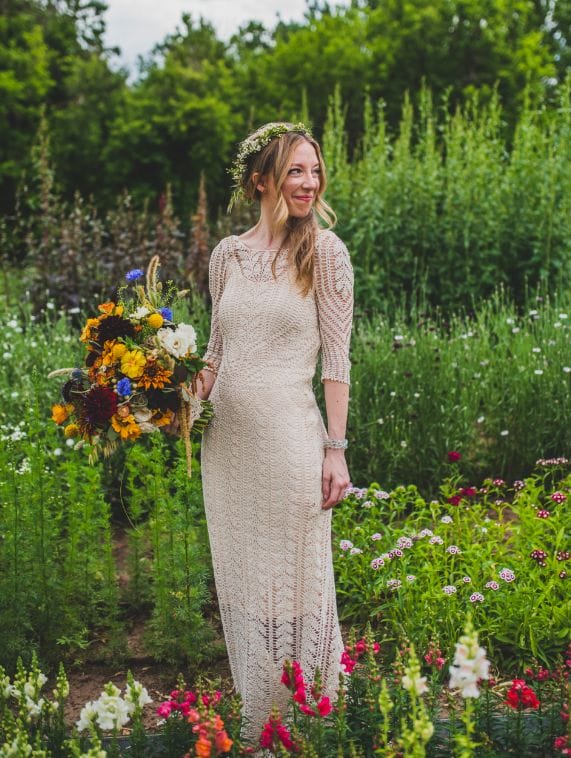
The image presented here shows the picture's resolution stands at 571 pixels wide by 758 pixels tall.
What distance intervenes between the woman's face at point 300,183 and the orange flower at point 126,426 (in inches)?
36.0

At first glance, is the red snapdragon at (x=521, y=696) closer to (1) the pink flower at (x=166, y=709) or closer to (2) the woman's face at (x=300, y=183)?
(1) the pink flower at (x=166, y=709)

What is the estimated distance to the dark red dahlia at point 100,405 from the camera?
8.56 feet

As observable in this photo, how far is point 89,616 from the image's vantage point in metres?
4.20

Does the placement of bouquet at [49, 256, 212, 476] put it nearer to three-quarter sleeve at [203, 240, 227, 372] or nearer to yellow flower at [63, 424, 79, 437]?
yellow flower at [63, 424, 79, 437]

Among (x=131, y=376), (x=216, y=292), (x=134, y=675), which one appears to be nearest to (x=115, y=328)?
(x=131, y=376)

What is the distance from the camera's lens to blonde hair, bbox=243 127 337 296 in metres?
2.86

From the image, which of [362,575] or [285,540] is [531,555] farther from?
[285,540]

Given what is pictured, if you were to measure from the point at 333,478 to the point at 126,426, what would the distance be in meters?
0.72

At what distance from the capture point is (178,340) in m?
2.63

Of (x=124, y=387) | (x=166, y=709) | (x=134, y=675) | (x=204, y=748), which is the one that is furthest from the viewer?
(x=134, y=675)

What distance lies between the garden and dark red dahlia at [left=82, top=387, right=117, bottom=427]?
121 millimetres

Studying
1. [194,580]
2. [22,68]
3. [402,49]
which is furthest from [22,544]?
[402,49]

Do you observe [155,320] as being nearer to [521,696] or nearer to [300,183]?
[300,183]

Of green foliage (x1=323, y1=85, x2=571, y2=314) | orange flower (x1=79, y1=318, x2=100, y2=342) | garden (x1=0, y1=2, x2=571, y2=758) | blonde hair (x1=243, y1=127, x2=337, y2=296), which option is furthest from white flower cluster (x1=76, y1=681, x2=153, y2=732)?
green foliage (x1=323, y1=85, x2=571, y2=314)
